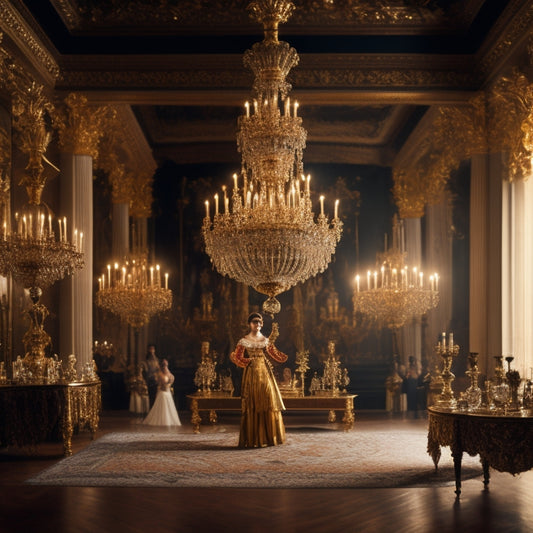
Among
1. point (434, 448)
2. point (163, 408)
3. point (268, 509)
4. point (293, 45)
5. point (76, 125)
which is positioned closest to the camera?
point (268, 509)

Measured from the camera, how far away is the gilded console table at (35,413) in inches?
355

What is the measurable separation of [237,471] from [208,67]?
6538mm

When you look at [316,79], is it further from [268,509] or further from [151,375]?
[268,509]

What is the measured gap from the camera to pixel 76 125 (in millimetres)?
11766

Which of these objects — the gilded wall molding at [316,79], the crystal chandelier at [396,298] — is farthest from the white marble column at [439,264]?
the gilded wall molding at [316,79]

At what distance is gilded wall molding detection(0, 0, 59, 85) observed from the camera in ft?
30.9

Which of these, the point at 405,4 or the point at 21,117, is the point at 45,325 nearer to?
the point at 21,117

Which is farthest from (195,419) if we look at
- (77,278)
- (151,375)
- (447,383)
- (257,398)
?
(447,383)

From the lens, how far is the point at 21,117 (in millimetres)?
10273

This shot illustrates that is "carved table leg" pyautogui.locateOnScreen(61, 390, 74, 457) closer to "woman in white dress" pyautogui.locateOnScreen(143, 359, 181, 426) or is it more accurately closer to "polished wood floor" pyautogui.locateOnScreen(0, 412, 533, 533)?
"polished wood floor" pyautogui.locateOnScreen(0, 412, 533, 533)

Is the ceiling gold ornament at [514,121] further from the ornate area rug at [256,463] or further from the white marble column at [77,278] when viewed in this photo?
the white marble column at [77,278]

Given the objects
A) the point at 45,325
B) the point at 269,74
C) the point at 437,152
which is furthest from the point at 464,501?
the point at 437,152

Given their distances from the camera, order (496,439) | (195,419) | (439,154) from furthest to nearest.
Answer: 1. (439,154)
2. (195,419)
3. (496,439)

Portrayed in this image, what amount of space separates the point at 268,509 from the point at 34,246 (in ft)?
15.0
